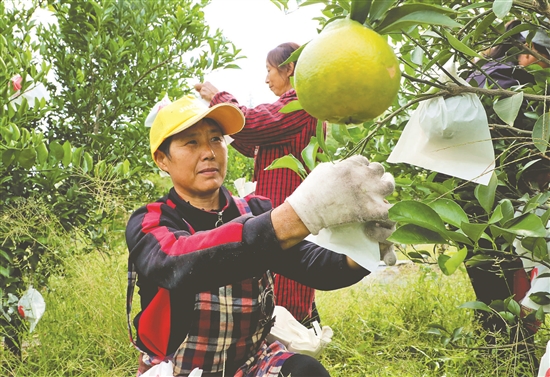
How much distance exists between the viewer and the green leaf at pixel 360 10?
67 centimetres

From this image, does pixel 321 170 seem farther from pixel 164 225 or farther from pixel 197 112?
pixel 197 112

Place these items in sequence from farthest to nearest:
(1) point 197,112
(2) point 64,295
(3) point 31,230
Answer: (2) point 64,295
(3) point 31,230
(1) point 197,112

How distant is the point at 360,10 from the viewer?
0.68m

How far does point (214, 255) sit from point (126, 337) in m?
1.72

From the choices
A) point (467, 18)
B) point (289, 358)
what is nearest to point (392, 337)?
point (289, 358)

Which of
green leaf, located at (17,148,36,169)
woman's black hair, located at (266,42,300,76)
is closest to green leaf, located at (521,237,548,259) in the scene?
woman's black hair, located at (266,42,300,76)

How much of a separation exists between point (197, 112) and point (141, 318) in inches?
25.8

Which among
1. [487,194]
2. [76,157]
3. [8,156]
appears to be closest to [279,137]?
[76,157]

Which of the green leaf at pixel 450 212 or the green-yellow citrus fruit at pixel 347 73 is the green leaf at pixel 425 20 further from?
the green leaf at pixel 450 212

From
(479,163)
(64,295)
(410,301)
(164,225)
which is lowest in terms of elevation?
(410,301)

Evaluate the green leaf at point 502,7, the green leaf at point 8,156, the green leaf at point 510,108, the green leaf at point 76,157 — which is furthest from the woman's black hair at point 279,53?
the green leaf at point 502,7

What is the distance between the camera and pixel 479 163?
99 centimetres

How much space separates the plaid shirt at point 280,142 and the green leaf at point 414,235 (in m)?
1.62

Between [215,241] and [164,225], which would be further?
[164,225]
